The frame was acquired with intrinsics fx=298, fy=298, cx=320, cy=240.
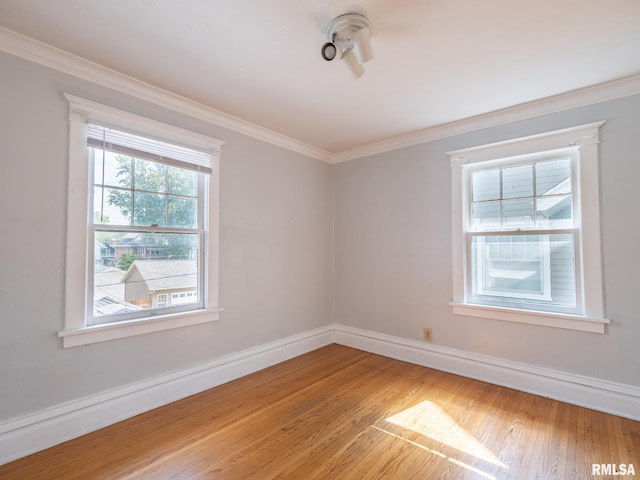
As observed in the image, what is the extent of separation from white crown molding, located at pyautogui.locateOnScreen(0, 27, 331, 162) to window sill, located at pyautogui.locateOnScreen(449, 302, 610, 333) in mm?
2741

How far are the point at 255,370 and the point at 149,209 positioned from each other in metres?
1.88

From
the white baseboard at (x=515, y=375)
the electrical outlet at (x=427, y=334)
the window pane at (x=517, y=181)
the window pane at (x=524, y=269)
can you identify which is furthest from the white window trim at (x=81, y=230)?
the window pane at (x=517, y=181)

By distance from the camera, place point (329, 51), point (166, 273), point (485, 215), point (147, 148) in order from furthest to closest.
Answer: point (485, 215) < point (166, 273) < point (147, 148) < point (329, 51)

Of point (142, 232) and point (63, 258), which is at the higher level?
point (142, 232)

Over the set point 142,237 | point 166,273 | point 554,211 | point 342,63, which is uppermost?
point 342,63

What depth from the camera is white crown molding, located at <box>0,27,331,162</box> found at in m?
1.84

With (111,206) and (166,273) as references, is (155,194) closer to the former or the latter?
(111,206)

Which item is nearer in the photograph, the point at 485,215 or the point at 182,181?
the point at 182,181

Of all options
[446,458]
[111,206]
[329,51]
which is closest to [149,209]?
[111,206]

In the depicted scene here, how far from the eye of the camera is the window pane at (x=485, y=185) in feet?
9.70

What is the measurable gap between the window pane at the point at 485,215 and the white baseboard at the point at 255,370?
4.22 ft

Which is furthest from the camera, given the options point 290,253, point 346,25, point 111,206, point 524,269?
point 290,253

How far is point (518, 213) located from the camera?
282 centimetres

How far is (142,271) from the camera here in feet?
7.88
